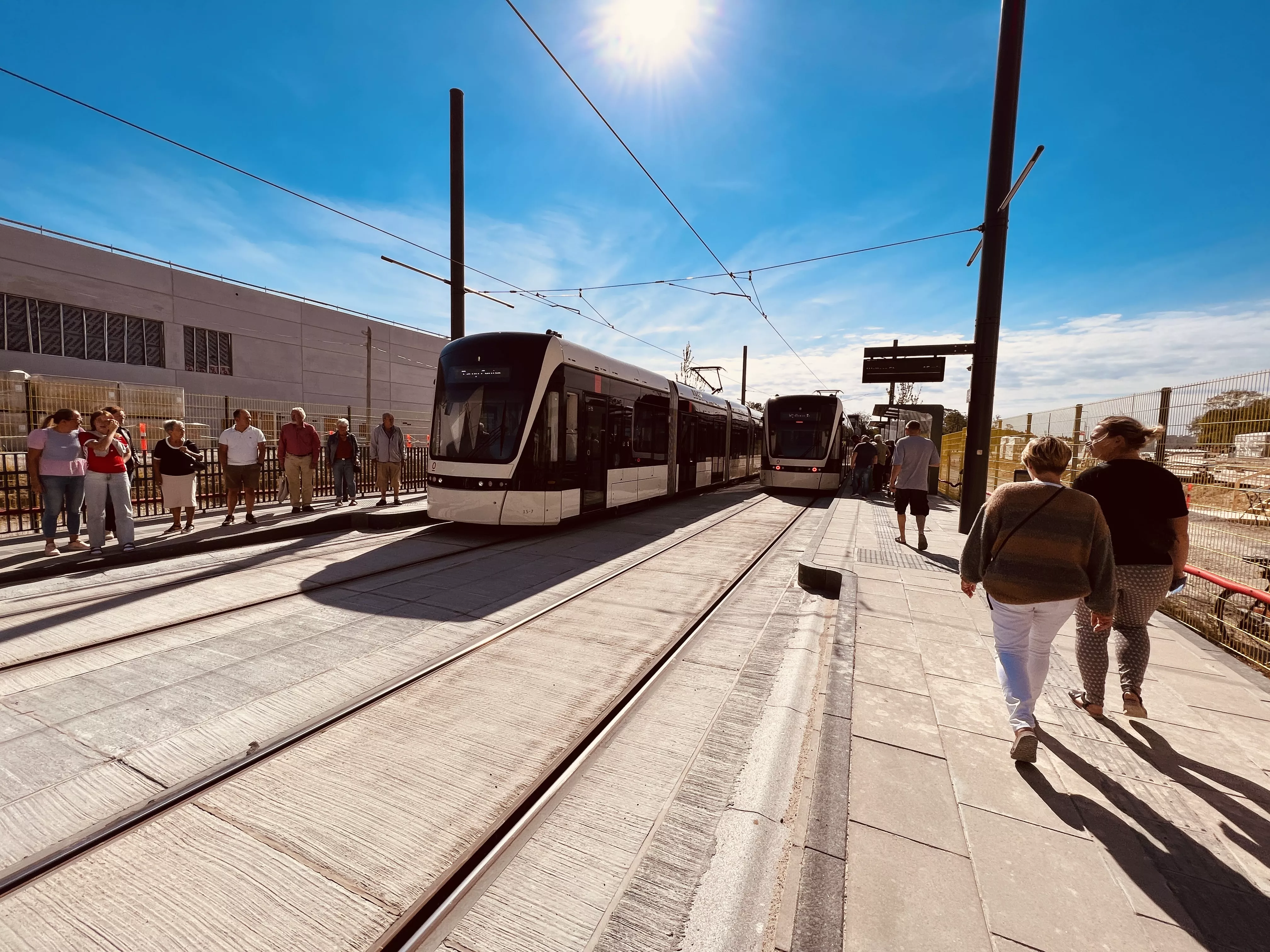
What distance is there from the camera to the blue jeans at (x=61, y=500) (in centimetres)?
650

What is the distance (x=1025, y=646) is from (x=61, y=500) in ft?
31.5

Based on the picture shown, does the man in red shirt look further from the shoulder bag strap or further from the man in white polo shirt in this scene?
the shoulder bag strap

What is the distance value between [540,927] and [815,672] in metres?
2.59

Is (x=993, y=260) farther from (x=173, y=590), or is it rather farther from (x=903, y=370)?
(x=173, y=590)

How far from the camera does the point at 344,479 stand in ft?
37.1

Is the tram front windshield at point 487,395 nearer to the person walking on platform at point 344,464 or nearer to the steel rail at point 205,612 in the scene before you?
the steel rail at point 205,612

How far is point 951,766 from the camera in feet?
8.67

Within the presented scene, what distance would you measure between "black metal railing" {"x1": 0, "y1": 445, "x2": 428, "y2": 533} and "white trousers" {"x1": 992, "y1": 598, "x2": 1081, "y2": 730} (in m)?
7.82

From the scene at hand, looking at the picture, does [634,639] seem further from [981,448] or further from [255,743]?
[981,448]

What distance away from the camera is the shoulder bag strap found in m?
2.68

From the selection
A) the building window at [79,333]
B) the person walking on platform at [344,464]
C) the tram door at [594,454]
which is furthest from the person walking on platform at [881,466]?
the building window at [79,333]

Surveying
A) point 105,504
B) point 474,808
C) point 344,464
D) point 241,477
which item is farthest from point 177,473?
point 474,808

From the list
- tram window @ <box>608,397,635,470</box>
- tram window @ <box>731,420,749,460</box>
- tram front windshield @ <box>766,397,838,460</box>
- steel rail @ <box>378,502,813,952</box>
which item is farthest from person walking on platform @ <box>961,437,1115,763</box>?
tram window @ <box>731,420,749,460</box>

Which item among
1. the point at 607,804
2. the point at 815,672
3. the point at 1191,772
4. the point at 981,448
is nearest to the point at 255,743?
the point at 607,804
